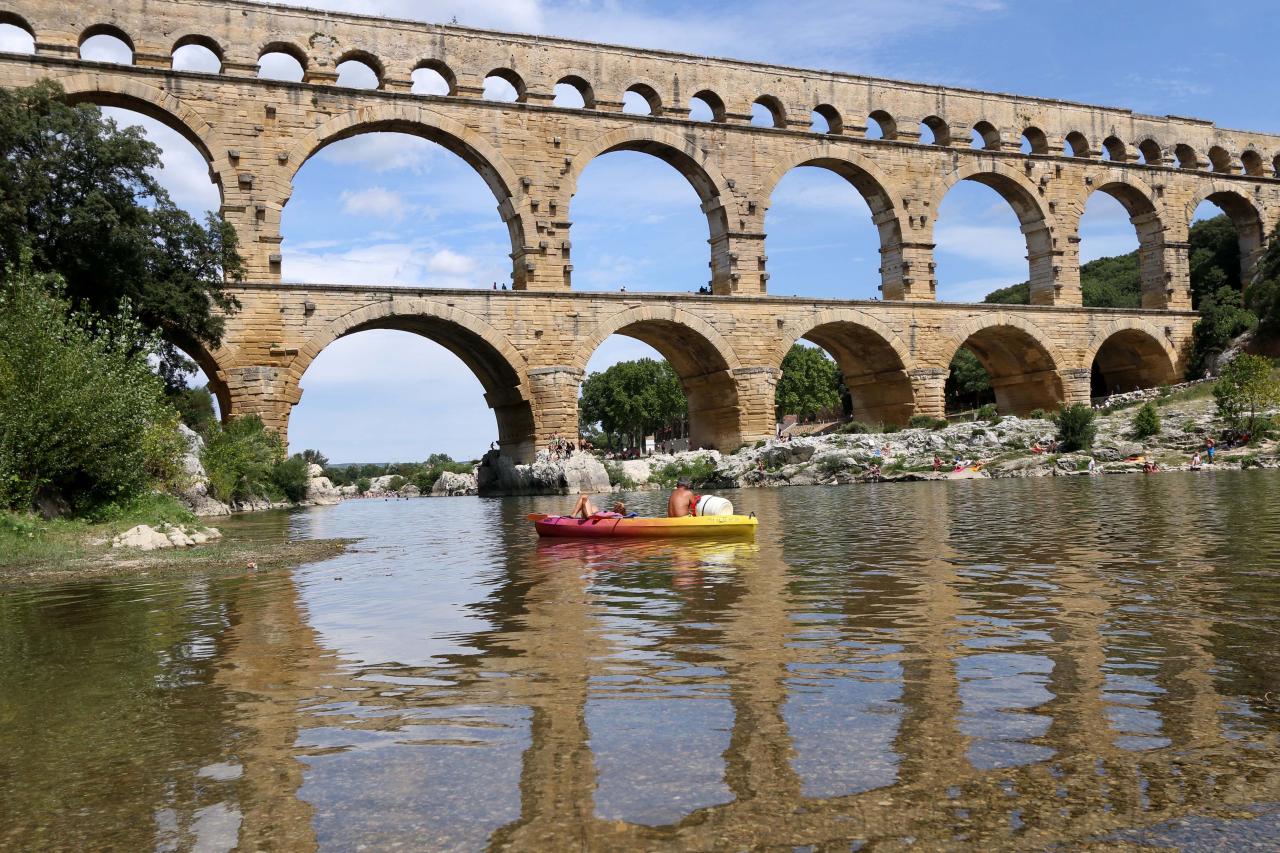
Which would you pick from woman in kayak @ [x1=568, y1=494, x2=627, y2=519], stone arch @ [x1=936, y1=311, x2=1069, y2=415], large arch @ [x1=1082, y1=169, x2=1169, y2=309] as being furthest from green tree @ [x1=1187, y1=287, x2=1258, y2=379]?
woman in kayak @ [x1=568, y1=494, x2=627, y2=519]

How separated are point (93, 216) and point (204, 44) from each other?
784 cm

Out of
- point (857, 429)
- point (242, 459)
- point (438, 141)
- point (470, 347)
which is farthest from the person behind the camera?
point (857, 429)

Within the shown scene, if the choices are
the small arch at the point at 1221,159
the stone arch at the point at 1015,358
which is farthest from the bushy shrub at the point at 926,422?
the small arch at the point at 1221,159

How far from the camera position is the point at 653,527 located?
11781 millimetres

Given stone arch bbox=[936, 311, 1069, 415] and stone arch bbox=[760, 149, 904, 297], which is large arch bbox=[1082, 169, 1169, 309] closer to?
stone arch bbox=[936, 311, 1069, 415]

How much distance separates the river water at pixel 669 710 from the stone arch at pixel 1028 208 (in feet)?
93.1

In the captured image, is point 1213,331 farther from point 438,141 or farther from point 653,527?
point 653,527

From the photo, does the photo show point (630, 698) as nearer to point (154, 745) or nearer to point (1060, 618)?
point (154, 745)

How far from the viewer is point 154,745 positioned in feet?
13.0

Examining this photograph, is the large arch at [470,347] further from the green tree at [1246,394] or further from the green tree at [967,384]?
the green tree at [967,384]

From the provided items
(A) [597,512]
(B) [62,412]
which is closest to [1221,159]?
(A) [597,512]

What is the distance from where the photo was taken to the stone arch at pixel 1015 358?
3428 cm

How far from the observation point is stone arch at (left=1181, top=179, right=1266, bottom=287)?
3888cm

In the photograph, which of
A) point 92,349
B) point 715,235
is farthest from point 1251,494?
point 715,235
